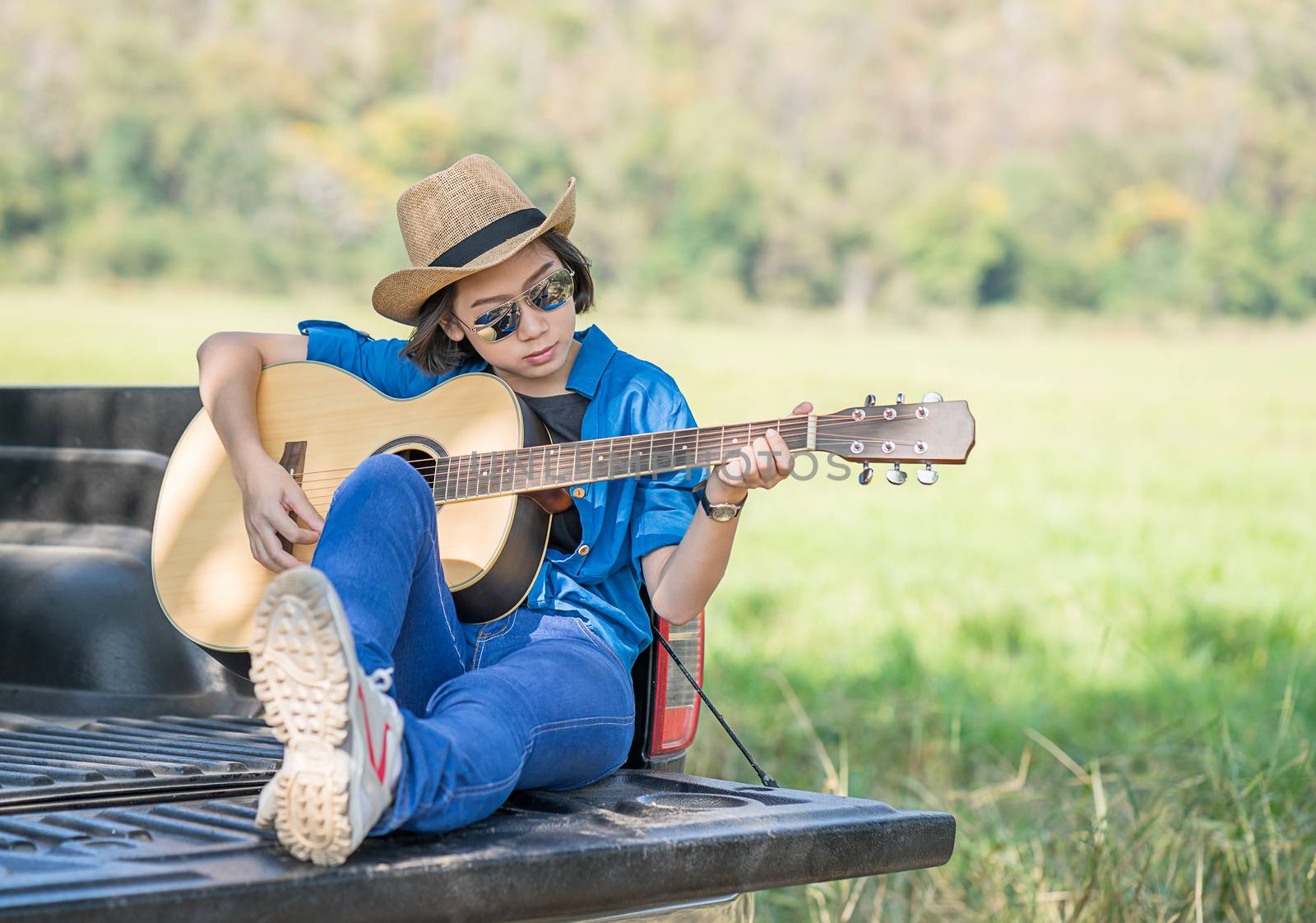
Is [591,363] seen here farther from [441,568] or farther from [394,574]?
[394,574]

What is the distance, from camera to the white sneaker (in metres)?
1.83

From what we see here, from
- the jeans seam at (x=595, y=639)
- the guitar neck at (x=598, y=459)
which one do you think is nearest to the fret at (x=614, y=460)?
the guitar neck at (x=598, y=459)

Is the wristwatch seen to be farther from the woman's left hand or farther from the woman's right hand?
the woman's right hand

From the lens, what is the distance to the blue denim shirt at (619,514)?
269 cm

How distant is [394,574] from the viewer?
7.44 ft

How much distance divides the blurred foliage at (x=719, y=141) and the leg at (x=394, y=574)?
2071cm

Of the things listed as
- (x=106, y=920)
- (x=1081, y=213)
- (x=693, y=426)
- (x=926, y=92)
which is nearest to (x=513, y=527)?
(x=693, y=426)

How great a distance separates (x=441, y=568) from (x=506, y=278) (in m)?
0.65

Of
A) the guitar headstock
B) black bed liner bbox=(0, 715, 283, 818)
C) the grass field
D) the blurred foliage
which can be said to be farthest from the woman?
the blurred foliage

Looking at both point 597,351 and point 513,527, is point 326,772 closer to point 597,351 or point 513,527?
point 513,527

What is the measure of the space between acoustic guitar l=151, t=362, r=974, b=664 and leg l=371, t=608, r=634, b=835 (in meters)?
0.18

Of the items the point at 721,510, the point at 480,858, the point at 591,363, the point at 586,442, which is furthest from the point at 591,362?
the point at 480,858

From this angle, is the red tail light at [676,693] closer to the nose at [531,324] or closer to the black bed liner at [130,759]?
the nose at [531,324]

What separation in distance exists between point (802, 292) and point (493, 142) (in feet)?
20.0
